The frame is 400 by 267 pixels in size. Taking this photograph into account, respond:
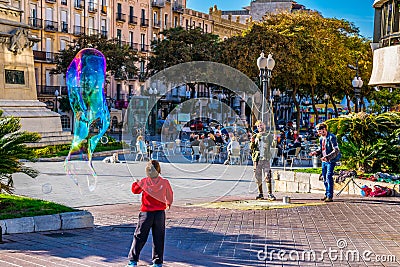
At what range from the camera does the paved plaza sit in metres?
8.24

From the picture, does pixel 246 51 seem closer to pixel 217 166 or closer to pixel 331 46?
pixel 331 46

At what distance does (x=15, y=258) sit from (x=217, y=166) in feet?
59.2

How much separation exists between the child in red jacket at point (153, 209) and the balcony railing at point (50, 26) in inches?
2058

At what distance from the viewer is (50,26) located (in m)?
57.6

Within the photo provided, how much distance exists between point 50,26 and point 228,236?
5090 centimetres

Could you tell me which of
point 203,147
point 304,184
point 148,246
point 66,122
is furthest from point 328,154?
Answer: point 66,122

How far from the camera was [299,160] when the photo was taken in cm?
2912

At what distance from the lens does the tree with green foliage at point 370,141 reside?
1579cm

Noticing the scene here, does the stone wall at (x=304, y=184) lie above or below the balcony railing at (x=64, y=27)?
below

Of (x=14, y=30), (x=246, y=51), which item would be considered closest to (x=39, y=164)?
(x=14, y=30)

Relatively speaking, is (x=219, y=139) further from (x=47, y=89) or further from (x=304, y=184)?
(x=47, y=89)

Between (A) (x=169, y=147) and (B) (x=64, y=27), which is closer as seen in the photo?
(A) (x=169, y=147)

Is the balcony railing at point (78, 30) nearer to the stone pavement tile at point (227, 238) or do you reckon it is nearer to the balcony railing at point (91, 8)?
the balcony railing at point (91, 8)

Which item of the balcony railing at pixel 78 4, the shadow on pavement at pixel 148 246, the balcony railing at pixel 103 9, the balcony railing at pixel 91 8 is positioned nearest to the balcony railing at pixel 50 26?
the balcony railing at pixel 78 4
